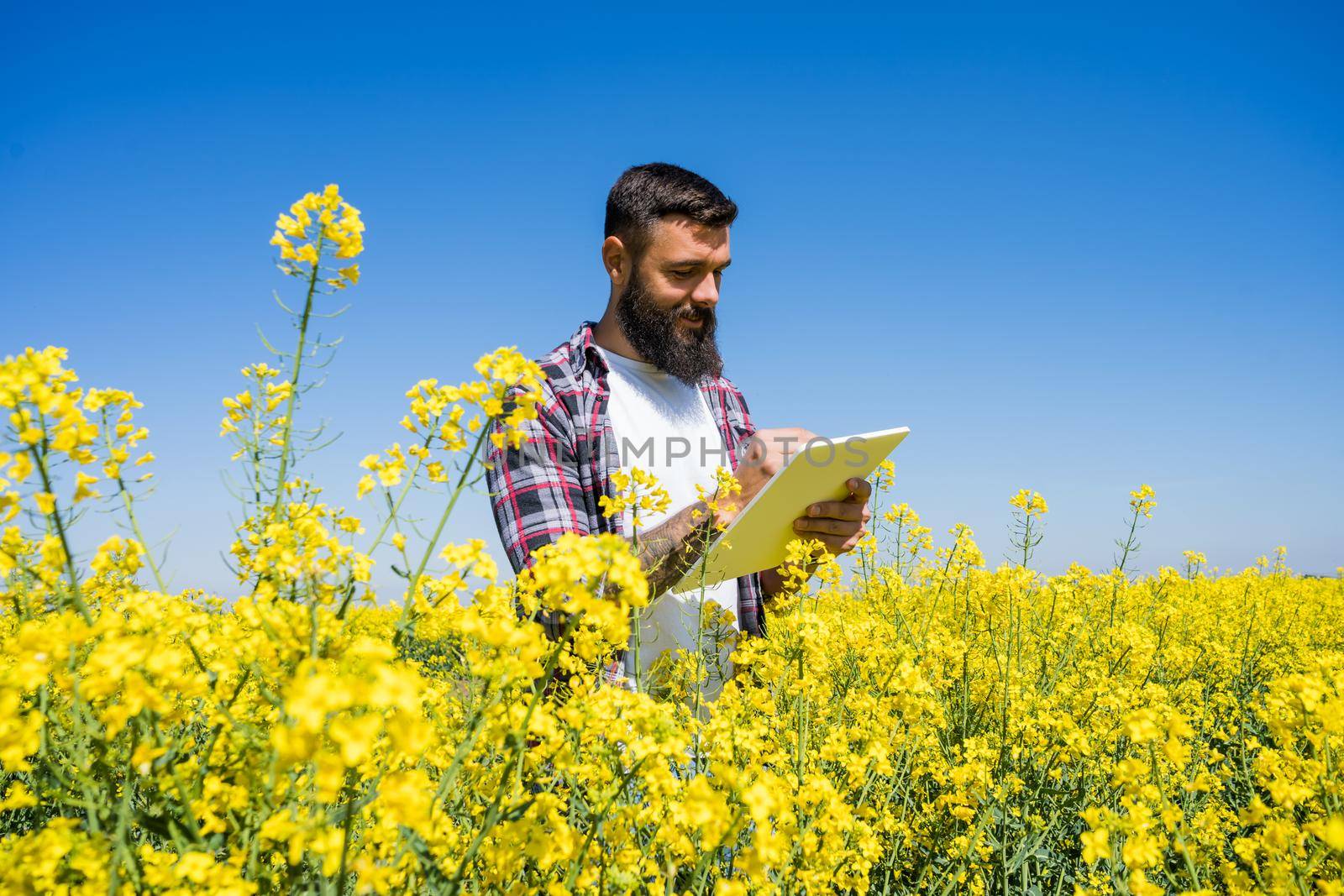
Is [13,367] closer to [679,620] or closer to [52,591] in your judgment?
[52,591]

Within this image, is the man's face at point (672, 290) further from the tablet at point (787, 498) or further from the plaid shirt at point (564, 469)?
the tablet at point (787, 498)

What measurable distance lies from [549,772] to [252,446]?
1.02 meters

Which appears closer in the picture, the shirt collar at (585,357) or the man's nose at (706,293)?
the shirt collar at (585,357)

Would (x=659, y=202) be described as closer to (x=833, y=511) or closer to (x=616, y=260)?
(x=616, y=260)

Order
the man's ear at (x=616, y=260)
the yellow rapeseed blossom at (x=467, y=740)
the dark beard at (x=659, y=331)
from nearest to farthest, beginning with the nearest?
1. the yellow rapeseed blossom at (x=467, y=740)
2. the dark beard at (x=659, y=331)
3. the man's ear at (x=616, y=260)

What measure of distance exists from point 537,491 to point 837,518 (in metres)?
1.08

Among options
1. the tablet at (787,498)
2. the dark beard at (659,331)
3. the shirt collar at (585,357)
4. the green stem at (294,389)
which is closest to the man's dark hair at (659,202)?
the dark beard at (659,331)

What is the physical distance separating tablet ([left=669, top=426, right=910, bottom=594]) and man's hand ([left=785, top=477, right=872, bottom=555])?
26 millimetres

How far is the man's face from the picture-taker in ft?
11.0

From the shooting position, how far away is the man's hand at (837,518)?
2545mm

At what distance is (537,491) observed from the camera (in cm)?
264

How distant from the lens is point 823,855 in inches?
61.2

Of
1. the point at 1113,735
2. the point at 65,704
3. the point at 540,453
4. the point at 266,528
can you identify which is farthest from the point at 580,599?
the point at 1113,735

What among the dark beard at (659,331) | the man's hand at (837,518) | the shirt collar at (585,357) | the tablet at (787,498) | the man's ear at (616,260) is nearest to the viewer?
the tablet at (787,498)
